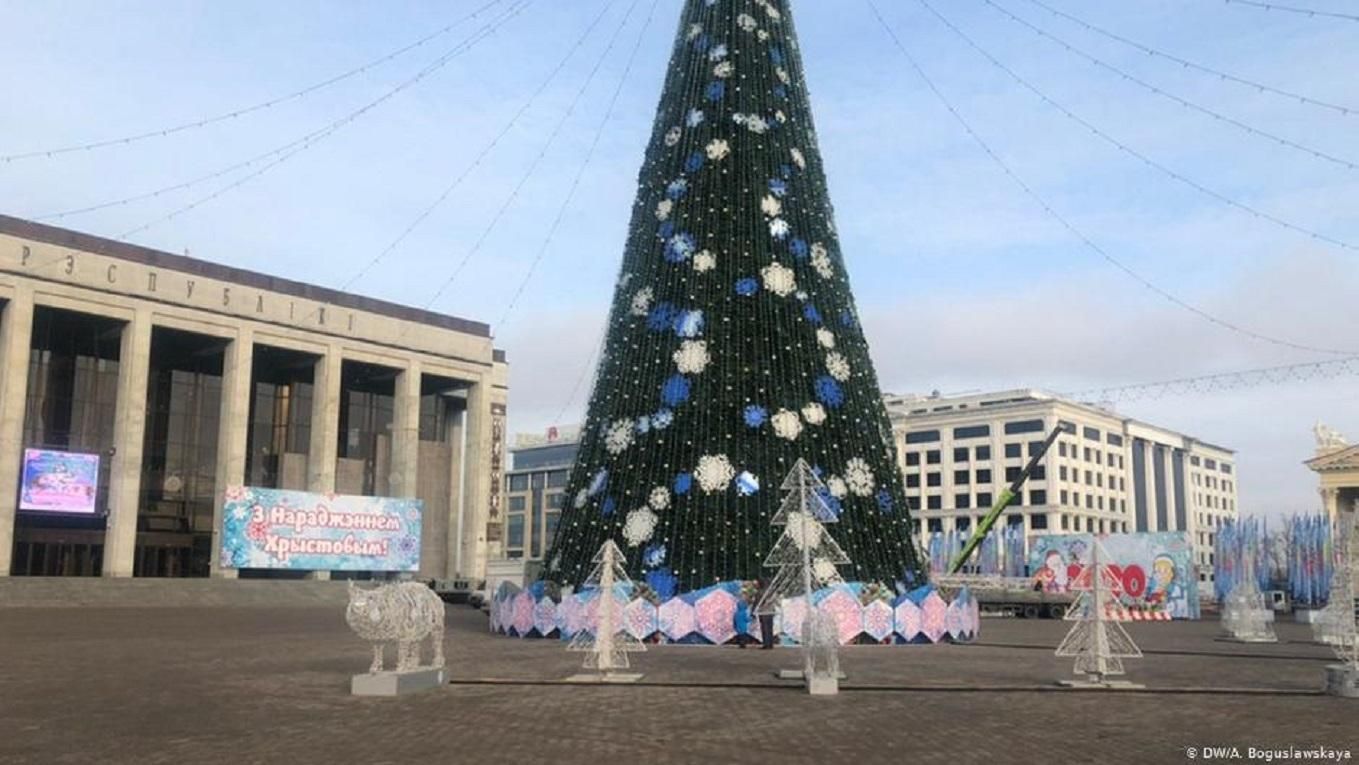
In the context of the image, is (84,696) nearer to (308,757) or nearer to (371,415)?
(308,757)

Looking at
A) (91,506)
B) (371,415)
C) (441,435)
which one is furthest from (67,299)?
(441,435)

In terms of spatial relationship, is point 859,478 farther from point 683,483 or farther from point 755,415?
point 683,483

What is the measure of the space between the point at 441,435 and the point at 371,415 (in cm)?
544

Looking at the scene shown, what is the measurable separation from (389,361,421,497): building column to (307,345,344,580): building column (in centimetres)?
364

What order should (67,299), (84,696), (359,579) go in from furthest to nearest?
(359,579) → (67,299) → (84,696)

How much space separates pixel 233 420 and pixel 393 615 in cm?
4863

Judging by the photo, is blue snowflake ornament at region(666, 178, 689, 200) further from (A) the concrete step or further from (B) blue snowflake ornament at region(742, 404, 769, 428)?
(A) the concrete step

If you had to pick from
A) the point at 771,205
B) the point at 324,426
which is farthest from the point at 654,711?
the point at 324,426

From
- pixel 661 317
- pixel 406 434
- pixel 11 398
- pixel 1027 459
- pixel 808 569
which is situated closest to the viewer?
pixel 808 569

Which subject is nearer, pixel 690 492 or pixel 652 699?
pixel 652 699

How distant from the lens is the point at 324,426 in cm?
6153

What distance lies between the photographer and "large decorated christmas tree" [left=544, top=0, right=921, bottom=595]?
20375 mm

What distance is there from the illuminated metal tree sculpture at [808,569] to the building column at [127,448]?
144 ft

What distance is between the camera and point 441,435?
74.2m
